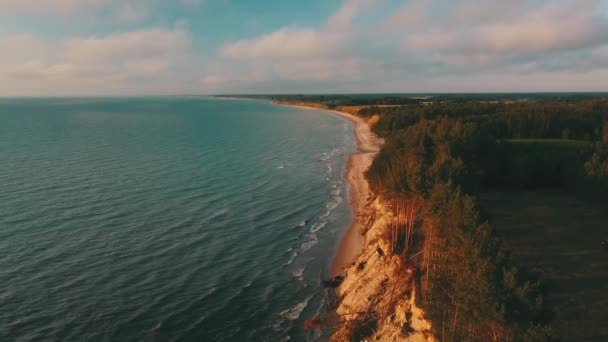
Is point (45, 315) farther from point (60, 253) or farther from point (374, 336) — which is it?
point (374, 336)

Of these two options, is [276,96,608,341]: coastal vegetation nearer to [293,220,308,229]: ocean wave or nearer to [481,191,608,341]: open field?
[481,191,608,341]: open field

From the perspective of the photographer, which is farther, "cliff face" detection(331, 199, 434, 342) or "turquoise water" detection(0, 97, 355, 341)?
"turquoise water" detection(0, 97, 355, 341)

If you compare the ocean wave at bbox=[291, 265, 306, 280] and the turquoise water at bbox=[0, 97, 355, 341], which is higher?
the turquoise water at bbox=[0, 97, 355, 341]

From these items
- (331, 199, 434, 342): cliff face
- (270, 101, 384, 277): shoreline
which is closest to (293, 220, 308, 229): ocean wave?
(270, 101, 384, 277): shoreline

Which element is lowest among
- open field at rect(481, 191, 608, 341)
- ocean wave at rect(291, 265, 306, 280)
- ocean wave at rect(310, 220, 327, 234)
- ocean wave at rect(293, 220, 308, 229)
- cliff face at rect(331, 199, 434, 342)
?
ocean wave at rect(291, 265, 306, 280)

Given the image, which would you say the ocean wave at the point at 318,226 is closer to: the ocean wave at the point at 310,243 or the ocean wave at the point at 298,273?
the ocean wave at the point at 310,243

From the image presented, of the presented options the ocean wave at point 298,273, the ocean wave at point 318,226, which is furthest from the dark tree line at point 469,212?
the ocean wave at point 298,273

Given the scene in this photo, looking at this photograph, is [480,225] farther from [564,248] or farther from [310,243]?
[310,243]

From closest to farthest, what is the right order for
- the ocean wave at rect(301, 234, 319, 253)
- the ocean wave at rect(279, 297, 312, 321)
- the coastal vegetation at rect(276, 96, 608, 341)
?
the coastal vegetation at rect(276, 96, 608, 341)
the ocean wave at rect(279, 297, 312, 321)
the ocean wave at rect(301, 234, 319, 253)
